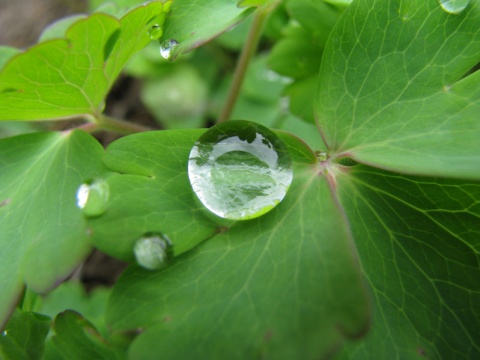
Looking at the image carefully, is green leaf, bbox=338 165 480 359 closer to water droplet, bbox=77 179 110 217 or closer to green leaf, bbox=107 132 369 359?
green leaf, bbox=107 132 369 359

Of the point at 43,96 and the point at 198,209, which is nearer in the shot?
the point at 198,209

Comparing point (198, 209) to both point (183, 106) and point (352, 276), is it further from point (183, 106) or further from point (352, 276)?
point (183, 106)

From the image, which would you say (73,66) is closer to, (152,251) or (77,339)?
(152,251)

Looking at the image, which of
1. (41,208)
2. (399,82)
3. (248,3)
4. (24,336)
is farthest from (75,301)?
(399,82)

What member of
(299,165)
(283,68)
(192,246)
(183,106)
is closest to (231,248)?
(192,246)

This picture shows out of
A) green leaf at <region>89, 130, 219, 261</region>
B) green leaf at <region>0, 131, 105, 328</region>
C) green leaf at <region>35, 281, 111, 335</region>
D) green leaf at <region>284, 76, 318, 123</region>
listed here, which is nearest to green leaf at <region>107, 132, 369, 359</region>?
green leaf at <region>89, 130, 219, 261</region>

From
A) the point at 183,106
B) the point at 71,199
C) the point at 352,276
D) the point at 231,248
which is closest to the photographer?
the point at 352,276
